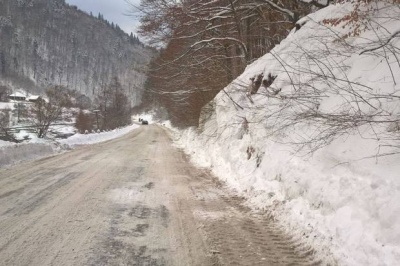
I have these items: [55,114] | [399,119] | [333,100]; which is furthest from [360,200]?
[55,114]

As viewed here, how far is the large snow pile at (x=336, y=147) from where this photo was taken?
13.3 ft

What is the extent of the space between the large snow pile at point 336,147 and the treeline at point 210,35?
4.47m

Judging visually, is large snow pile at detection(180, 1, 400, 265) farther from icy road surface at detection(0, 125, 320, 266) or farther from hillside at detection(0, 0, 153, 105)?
hillside at detection(0, 0, 153, 105)

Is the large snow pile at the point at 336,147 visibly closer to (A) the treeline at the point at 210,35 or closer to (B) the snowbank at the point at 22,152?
(A) the treeline at the point at 210,35

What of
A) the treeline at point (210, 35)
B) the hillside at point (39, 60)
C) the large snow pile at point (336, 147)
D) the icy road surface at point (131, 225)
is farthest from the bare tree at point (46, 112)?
the hillside at point (39, 60)

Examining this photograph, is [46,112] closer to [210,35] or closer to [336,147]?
[210,35]

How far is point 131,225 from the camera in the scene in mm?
5449

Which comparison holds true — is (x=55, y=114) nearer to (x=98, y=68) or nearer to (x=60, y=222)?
(x=60, y=222)

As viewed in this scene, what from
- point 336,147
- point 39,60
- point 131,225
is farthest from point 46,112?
point 39,60

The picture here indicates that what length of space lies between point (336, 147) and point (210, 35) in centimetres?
1219

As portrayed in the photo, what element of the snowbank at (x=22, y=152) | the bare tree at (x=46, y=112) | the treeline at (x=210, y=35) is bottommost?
the snowbank at (x=22, y=152)

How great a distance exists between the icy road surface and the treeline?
739 centimetres

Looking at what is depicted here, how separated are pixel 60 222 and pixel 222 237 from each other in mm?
2344

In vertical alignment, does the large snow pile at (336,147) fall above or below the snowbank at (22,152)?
above
